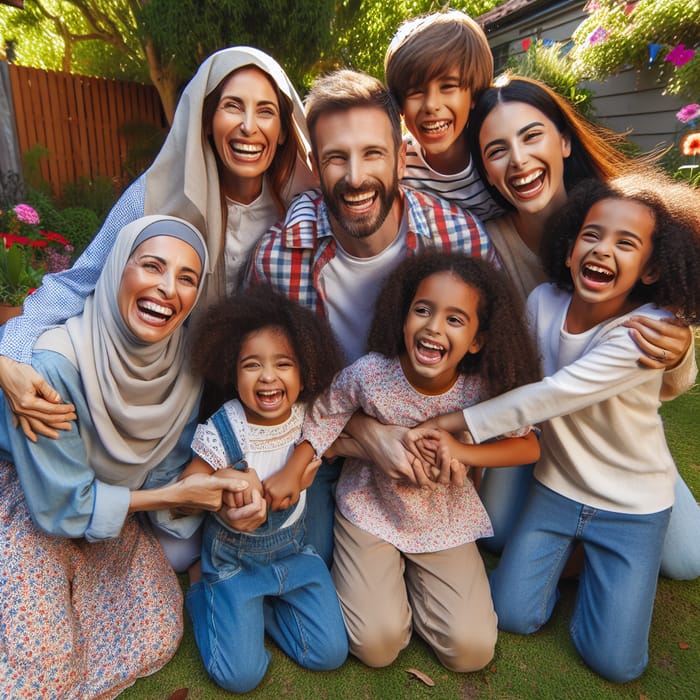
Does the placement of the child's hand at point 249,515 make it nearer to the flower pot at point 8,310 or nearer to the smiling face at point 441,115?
the smiling face at point 441,115

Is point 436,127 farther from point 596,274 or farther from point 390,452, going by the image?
point 390,452

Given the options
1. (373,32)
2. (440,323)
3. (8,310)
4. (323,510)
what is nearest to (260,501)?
(323,510)

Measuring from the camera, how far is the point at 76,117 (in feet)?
30.3

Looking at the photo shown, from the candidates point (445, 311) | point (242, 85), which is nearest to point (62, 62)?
point (242, 85)

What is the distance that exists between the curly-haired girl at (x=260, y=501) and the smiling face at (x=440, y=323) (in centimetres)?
40

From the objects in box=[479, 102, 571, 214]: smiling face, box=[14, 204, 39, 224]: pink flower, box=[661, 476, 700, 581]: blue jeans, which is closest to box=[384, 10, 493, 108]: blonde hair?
box=[479, 102, 571, 214]: smiling face

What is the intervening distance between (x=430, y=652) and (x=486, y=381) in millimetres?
1072

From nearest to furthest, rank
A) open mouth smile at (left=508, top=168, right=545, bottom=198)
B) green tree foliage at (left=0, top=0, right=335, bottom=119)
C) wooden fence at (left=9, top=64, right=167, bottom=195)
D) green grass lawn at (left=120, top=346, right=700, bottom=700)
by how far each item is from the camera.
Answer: green grass lawn at (left=120, top=346, right=700, bottom=700) → open mouth smile at (left=508, top=168, right=545, bottom=198) → green tree foliage at (left=0, top=0, right=335, bottom=119) → wooden fence at (left=9, top=64, right=167, bottom=195)

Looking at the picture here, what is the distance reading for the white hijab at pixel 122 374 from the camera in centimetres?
202

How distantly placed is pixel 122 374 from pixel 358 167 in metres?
1.26

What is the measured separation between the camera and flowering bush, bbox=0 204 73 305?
3980 millimetres

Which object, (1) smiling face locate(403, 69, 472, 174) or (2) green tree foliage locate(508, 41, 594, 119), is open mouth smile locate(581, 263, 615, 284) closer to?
(1) smiling face locate(403, 69, 472, 174)

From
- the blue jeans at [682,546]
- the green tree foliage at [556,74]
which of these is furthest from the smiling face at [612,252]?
the green tree foliage at [556,74]

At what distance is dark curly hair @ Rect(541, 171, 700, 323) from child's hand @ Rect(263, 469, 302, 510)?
137cm
